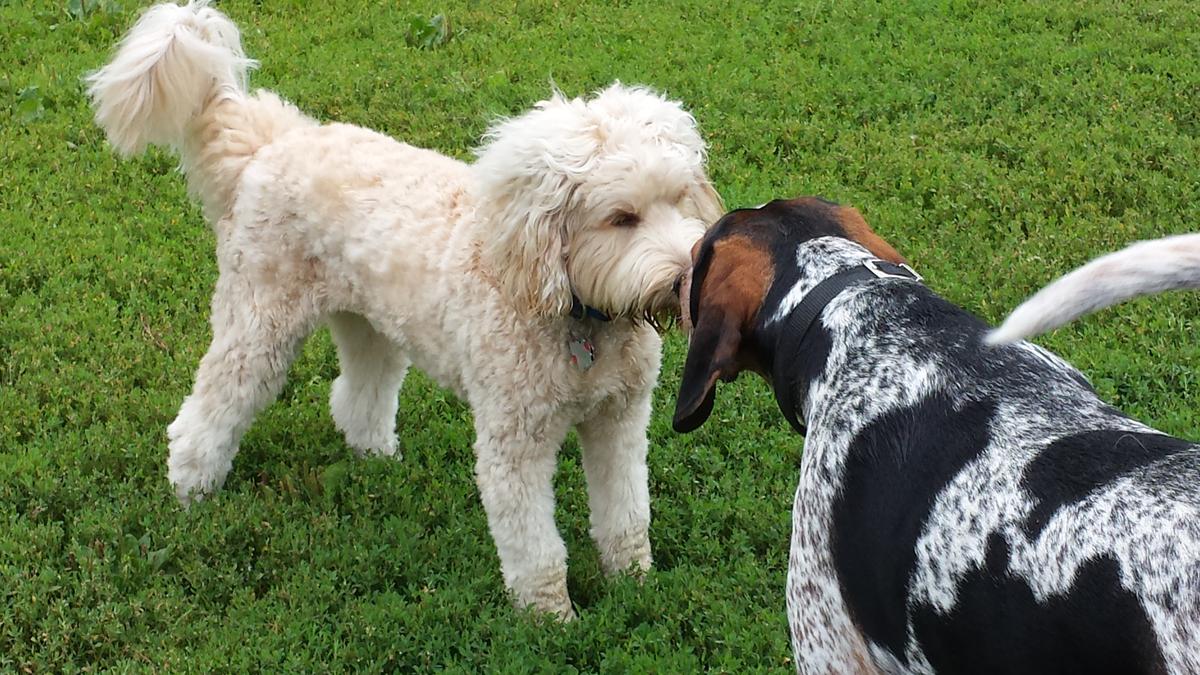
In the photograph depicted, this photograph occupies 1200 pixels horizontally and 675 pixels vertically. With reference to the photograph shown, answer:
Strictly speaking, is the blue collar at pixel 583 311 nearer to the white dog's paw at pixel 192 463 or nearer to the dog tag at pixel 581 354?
the dog tag at pixel 581 354

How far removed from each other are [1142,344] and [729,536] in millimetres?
2423

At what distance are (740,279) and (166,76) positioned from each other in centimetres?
282

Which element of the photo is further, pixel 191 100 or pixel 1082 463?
pixel 191 100

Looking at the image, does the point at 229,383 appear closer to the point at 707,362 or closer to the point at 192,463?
the point at 192,463

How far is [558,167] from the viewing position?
420 centimetres

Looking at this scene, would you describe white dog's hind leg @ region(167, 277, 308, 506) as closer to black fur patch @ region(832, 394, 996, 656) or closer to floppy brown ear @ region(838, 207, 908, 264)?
floppy brown ear @ region(838, 207, 908, 264)

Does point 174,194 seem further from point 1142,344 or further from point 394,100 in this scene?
point 1142,344

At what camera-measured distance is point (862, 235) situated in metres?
3.58

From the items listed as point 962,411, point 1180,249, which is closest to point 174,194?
point 962,411

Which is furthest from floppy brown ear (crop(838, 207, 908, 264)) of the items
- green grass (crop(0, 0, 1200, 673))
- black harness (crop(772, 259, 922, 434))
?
green grass (crop(0, 0, 1200, 673))

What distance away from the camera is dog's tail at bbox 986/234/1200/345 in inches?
93.1

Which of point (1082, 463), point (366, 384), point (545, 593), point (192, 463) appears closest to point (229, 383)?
point (192, 463)

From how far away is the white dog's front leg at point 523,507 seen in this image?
4523 millimetres

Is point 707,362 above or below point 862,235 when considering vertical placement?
below
